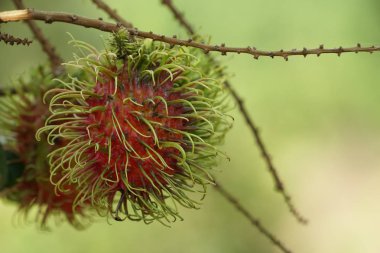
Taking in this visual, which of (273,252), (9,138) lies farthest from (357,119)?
(9,138)

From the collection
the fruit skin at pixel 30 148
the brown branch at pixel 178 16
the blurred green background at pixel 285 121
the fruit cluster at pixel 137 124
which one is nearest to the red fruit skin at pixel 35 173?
the fruit skin at pixel 30 148

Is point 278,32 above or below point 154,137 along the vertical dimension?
above

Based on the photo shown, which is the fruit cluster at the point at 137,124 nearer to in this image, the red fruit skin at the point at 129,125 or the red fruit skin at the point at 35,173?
the red fruit skin at the point at 129,125

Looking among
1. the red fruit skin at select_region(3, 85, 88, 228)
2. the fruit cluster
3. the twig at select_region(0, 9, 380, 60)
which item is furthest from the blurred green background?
the twig at select_region(0, 9, 380, 60)

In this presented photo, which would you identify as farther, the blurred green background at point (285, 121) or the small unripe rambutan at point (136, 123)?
the blurred green background at point (285, 121)

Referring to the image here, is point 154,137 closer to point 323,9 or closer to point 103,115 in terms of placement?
point 103,115

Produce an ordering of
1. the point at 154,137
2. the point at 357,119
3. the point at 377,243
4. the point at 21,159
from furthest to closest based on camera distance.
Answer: the point at 357,119, the point at 377,243, the point at 21,159, the point at 154,137
